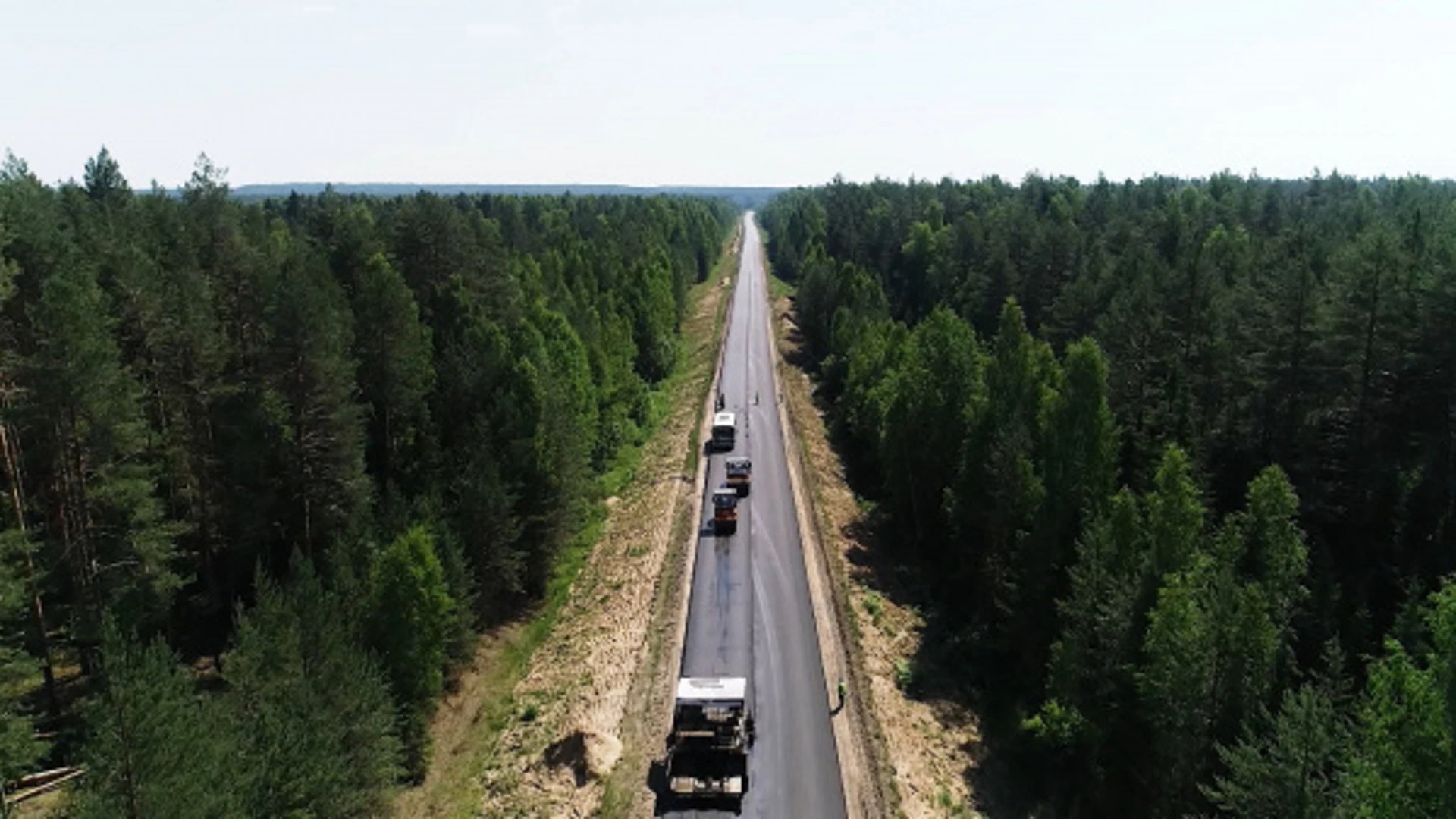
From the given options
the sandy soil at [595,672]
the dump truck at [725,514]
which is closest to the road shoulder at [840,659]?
the dump truck at [725,514]

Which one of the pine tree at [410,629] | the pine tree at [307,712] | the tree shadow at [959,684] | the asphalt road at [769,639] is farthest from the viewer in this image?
the tree shadow at [959,684]

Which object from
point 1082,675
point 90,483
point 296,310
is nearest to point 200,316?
point 296,310

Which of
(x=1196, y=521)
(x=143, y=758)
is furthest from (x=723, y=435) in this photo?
(x=143, y=758)

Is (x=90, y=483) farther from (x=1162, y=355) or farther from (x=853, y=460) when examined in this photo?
(x=1162, y=355)

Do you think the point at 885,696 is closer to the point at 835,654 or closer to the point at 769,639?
the point at 835,654

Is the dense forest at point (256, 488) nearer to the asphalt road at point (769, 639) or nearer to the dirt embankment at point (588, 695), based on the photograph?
the dirt embankment at point (588, 695)
